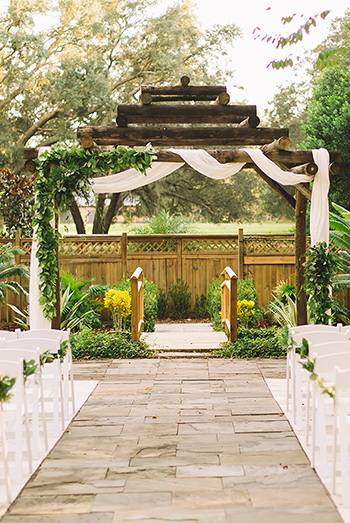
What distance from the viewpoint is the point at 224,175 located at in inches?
283

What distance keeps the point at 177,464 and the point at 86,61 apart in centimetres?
1384

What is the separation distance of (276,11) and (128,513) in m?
6.05

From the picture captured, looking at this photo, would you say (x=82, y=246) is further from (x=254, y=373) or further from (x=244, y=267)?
(x=254, y=373)

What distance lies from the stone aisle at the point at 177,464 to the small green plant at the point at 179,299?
14.9ft

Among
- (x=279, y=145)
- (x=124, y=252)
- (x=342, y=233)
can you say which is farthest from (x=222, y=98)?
(x=124, y=252)

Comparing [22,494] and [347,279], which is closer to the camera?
[22,494]

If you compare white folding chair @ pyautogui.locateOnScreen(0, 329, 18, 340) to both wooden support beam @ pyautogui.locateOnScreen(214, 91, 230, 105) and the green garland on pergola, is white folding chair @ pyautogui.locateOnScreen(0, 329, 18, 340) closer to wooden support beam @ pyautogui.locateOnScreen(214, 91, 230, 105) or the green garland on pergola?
the green garland on pergola

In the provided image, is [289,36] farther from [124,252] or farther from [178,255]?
[178,255]

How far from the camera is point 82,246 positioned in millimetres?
10312

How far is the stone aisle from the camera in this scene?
10.7 feet

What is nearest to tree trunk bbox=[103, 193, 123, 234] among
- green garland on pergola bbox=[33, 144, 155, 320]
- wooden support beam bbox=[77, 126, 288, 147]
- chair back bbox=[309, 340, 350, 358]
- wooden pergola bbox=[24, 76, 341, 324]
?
wooden pergola bbox=[24, 76, 341, 324]

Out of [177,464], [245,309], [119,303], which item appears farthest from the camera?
[245,309]

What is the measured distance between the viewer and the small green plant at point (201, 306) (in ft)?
35.6

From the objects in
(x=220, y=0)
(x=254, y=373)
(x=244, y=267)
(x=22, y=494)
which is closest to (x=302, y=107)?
(x=220, y=0)
